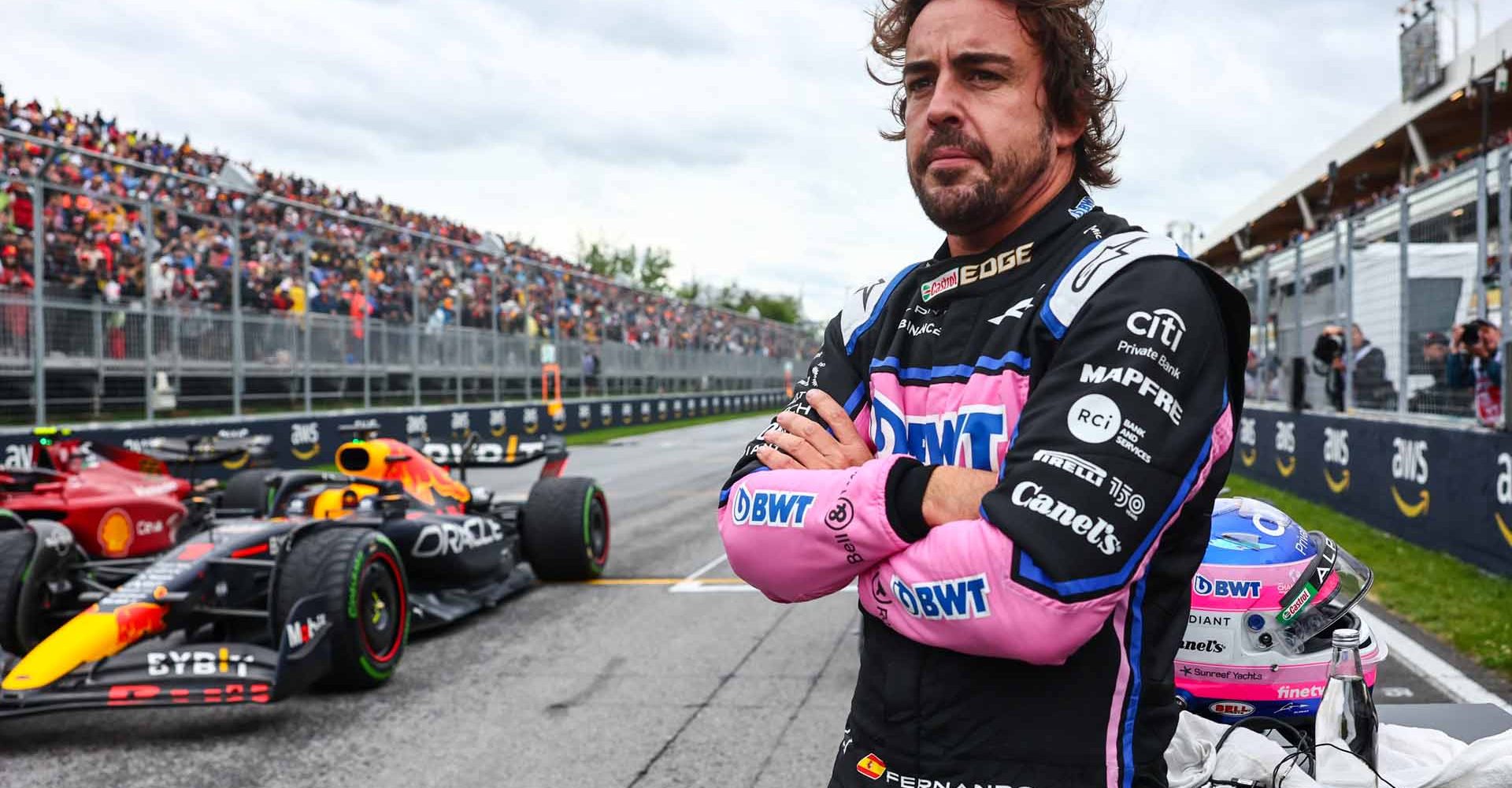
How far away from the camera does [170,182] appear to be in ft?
47.4

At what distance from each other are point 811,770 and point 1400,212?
727cm

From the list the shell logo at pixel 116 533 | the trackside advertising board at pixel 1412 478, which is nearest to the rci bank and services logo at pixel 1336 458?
the trackside advertising board at pixel 1412 478

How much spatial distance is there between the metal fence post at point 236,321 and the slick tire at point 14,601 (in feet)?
31.2

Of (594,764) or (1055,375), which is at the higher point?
(1055,375)

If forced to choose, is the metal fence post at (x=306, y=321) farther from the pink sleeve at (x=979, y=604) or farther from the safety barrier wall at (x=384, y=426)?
the pink sleeve at (x=979, y=604)

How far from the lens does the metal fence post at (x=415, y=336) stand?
63.1 feet

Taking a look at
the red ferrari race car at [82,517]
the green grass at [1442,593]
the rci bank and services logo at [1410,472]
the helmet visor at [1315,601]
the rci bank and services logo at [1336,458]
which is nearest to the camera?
the helmet visor at [1315,601]

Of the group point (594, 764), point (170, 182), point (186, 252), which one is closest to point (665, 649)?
point (594, 764)

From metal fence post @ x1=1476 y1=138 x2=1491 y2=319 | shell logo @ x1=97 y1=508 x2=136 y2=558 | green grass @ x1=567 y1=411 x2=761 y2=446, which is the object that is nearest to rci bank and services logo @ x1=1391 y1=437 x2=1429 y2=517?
metal fence post @ x1=1476 y1=138 x2=1491 y2=319

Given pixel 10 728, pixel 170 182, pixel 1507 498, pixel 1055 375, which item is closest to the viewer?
pixel 1055 375

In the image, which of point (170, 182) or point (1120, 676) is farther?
point (170, 182)

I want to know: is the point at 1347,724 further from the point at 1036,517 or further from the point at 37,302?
the point at 37,302

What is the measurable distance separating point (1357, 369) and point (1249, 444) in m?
4.30

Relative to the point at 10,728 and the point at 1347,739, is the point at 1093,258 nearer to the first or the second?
the point at 1347,739
